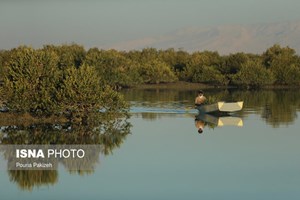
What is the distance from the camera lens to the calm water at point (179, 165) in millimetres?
21219

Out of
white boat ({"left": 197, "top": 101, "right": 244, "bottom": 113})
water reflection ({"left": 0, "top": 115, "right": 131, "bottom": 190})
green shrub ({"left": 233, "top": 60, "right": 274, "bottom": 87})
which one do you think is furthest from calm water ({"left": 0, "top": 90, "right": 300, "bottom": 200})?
green shrub ({"left": 233, "top": 60, "right": 274, "bottom": 87})

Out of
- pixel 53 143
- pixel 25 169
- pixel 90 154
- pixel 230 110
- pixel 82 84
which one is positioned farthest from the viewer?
pixel 230 110

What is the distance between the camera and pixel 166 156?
28719mm

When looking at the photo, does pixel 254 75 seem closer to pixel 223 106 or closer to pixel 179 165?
pixel 223 106

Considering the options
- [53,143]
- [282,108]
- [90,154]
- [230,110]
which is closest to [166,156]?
[90,154]

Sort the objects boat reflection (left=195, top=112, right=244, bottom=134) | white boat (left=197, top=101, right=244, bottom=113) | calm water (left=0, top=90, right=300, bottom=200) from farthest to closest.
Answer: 1. white boat (left=197, top=101, right=244, bottom=113)
2. boat reflection (left=195, top=112, right=244, bottom=134)
3. calm water (left=0, top=90, right=300, bottom=200)

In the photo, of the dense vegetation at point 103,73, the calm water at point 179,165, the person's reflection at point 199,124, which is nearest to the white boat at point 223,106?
the person's reflection at point 199,124

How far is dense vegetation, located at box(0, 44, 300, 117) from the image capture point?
38594 millimetres

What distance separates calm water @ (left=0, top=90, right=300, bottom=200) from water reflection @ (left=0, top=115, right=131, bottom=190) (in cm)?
5

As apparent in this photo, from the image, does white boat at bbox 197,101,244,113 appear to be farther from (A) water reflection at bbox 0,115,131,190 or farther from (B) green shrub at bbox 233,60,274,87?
(B) green shrub at bbox 233,60,274,87

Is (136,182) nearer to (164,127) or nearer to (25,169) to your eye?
(25,169)

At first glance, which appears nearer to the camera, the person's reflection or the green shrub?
the person's reflection

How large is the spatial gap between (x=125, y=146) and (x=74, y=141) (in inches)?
93.4

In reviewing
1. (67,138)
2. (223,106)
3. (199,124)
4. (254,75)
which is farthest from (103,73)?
(67,138)
